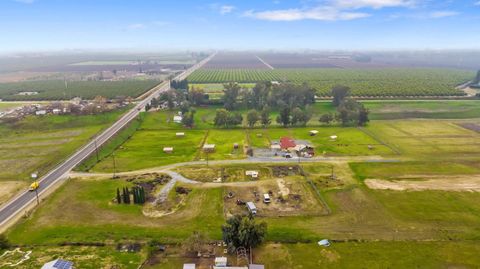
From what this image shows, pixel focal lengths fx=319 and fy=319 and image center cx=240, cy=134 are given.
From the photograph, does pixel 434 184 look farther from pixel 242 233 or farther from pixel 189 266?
pixel 189 266

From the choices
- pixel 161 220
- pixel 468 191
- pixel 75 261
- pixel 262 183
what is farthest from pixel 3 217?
pixel 468 191

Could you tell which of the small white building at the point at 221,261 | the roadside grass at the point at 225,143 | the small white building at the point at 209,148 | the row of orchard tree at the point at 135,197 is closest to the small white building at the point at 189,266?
the small white building at the point at 221,261

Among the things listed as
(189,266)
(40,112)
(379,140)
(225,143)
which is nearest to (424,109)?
(379,140)

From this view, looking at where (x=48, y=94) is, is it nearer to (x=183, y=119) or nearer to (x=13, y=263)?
(x=183, y=119)

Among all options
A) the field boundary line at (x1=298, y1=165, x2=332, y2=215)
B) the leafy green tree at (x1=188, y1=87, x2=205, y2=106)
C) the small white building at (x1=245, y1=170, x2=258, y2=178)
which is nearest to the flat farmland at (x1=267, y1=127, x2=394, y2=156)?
the field boundary line at (x1=298, y1=165, x2=332, y2=215)

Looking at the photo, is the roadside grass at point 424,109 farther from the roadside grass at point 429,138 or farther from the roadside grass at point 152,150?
the roadside grass at point 152,150

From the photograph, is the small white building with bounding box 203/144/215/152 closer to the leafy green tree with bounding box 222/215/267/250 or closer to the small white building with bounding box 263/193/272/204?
the small white building with bounding box 263/193/272/204
